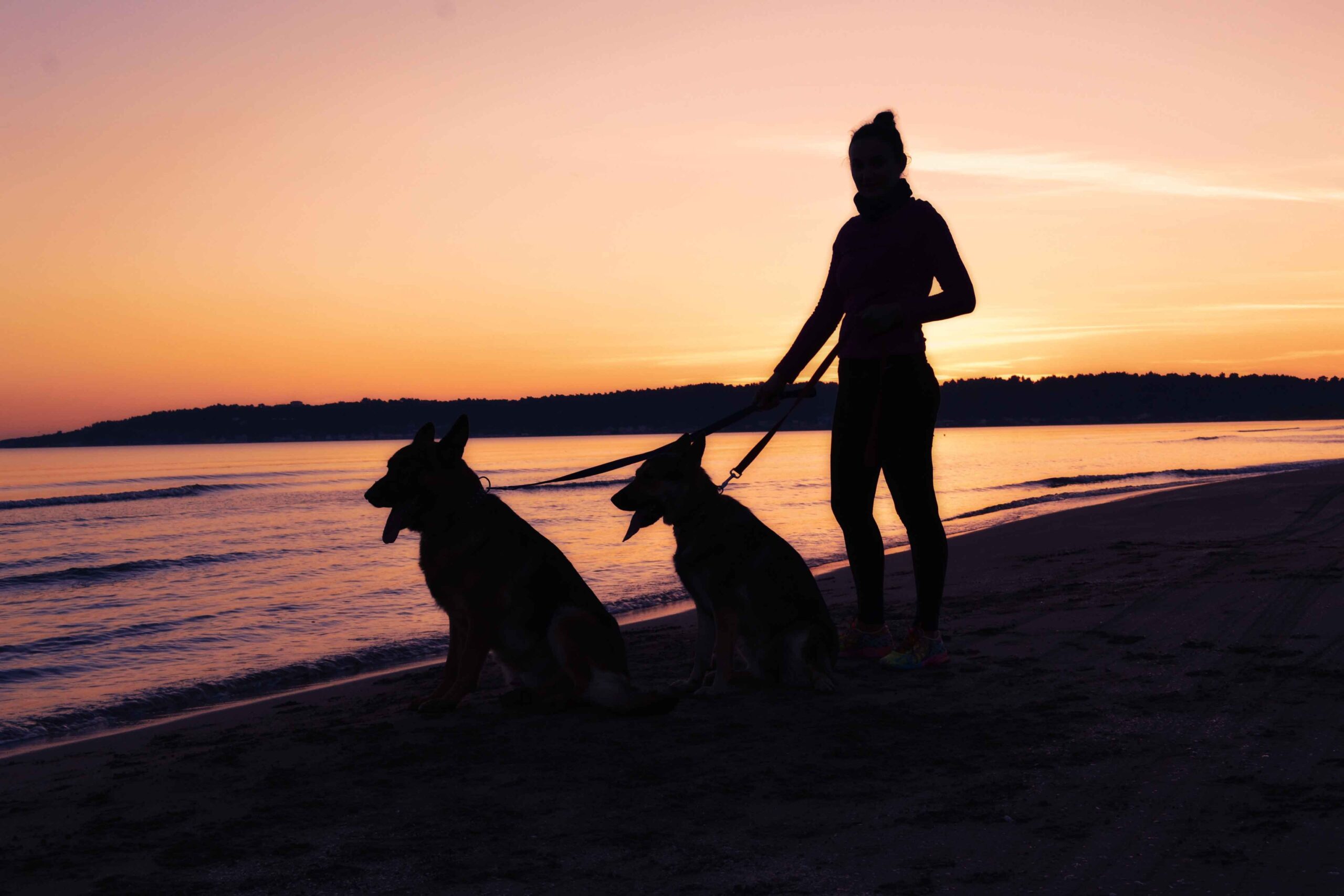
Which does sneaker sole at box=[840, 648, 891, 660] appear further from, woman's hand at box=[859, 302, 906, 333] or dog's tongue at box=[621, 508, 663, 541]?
woman's hand at box=[859, 302, 906, 333]

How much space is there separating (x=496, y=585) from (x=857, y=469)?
1.95 metres

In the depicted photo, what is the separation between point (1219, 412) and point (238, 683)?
149247 millimetres

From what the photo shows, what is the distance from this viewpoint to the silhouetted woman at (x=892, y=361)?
466cm

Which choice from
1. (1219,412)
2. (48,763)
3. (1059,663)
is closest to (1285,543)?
(1059,663)

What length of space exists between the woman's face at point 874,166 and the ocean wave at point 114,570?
507 inches

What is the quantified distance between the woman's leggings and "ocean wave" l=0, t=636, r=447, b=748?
4215 mm

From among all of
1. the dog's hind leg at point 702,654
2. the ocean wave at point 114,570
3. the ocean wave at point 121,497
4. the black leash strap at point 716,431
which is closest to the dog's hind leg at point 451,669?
the black leash strap at point 716,431

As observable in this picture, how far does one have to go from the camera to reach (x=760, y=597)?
4605 millimetres

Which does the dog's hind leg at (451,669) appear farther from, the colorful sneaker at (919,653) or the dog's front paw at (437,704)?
the colorful sneaker at (919,653)

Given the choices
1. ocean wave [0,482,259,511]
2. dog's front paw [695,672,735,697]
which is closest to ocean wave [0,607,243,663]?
dog's front paw [695,672,735,697]

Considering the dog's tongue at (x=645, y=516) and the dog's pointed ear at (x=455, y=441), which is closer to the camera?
the dog's pointed ear at (x=455, y=441)

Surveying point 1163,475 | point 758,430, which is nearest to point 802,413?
point 758,430

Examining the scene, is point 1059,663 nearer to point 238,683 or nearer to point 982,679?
point 982,679

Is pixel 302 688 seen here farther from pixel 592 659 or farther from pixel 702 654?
pixel 702 654
